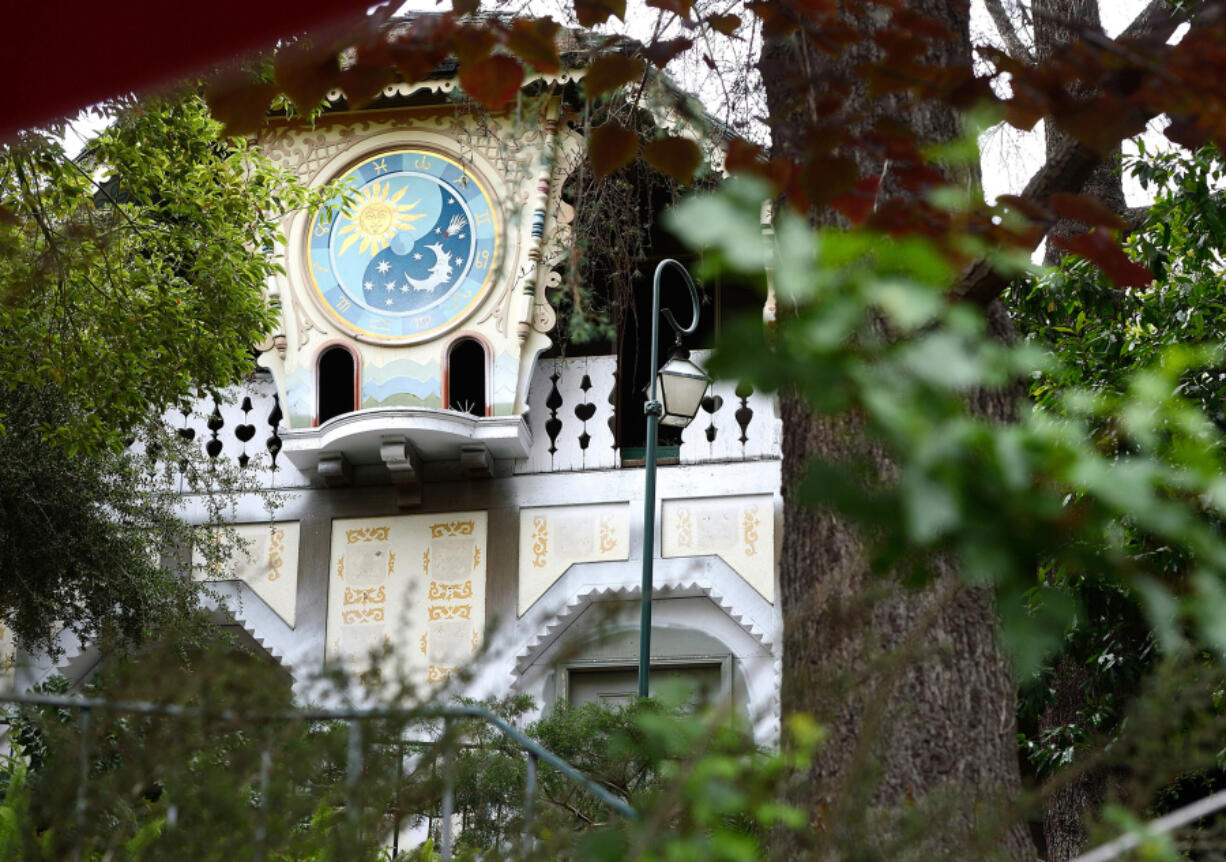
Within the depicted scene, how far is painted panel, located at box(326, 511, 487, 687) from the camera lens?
1286 cm

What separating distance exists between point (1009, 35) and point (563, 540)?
5830mm

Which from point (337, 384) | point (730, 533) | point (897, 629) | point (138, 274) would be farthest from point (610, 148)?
point (337, 384)

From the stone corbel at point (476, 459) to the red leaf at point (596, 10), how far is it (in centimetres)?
934

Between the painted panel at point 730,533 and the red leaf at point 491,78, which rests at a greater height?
the painted panel at point 730,533

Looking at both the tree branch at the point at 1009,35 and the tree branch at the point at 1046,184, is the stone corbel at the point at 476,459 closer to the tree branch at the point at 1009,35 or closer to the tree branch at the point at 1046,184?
the tree branch at the point at 1009,35

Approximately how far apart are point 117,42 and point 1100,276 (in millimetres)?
7509

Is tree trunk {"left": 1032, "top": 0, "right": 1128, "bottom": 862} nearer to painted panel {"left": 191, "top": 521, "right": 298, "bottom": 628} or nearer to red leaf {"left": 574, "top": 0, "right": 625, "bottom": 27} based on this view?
red leaf {"left": 574, "top": 0, "right": 625, "bottom": 27}

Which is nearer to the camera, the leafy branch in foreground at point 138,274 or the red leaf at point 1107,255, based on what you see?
the red leaf at point 1107,255

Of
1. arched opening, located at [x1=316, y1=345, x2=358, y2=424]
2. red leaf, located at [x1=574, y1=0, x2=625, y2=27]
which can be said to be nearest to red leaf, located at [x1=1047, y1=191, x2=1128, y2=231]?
red leaf, located at [x1=574, y1=0, x2=625, y2=27]

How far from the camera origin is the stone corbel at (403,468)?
1268cm

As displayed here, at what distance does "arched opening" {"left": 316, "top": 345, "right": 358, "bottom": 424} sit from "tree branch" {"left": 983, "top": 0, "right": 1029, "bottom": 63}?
Result: 648 centimetres

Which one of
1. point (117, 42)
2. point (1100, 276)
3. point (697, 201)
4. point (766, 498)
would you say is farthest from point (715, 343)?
point (766, 498)

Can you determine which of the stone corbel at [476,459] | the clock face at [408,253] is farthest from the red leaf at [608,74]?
the stone corbel at [476,459]

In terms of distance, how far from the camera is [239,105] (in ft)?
10.5
